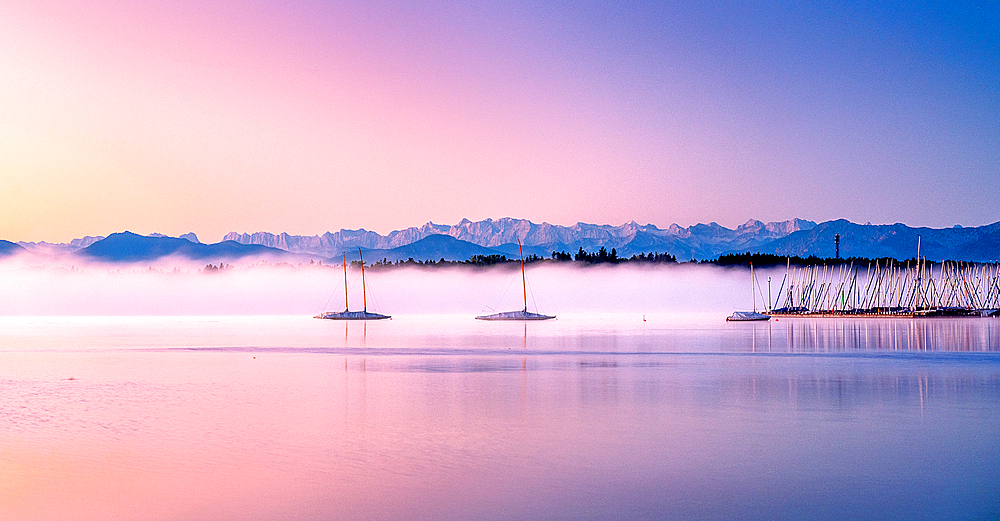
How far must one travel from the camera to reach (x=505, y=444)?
16.4 m

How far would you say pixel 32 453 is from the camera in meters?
15.9

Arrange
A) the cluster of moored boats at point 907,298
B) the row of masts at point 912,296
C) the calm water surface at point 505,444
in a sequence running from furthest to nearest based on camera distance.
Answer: the row of masts at point 912,296, the cluster of moored boats at point 907,298, the calm water surface at point 505,444

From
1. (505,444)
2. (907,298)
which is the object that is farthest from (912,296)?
(505,444)

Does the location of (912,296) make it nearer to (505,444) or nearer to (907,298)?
(907,298)

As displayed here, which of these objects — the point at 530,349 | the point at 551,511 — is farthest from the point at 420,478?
the point at 530,349

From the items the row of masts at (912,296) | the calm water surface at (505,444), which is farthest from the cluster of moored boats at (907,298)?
the calm water surface at (505,444)

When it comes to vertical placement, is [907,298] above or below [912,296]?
below

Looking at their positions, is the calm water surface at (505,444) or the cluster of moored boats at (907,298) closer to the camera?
the calm water surface at (505,444)

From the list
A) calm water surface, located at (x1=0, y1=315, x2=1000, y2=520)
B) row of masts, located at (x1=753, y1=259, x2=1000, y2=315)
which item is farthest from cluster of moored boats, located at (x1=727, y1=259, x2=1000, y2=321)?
calm water surface, located at (x1=0, y1=315, x2=1000, y2=520)

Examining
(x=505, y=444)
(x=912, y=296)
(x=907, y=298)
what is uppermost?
(x=505, y=444)

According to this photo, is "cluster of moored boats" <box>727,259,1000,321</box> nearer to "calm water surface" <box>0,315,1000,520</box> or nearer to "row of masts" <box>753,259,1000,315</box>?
"row of masts" <box>753,259,1000,315</box>

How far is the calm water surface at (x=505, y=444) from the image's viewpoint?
469 inches

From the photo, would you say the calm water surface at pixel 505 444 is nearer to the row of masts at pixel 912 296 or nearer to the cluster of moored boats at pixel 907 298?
the cluster of moored boats at pixel 907 298

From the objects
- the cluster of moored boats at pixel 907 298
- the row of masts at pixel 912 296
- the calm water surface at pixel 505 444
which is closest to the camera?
the calm water surface at pixel 505 444
